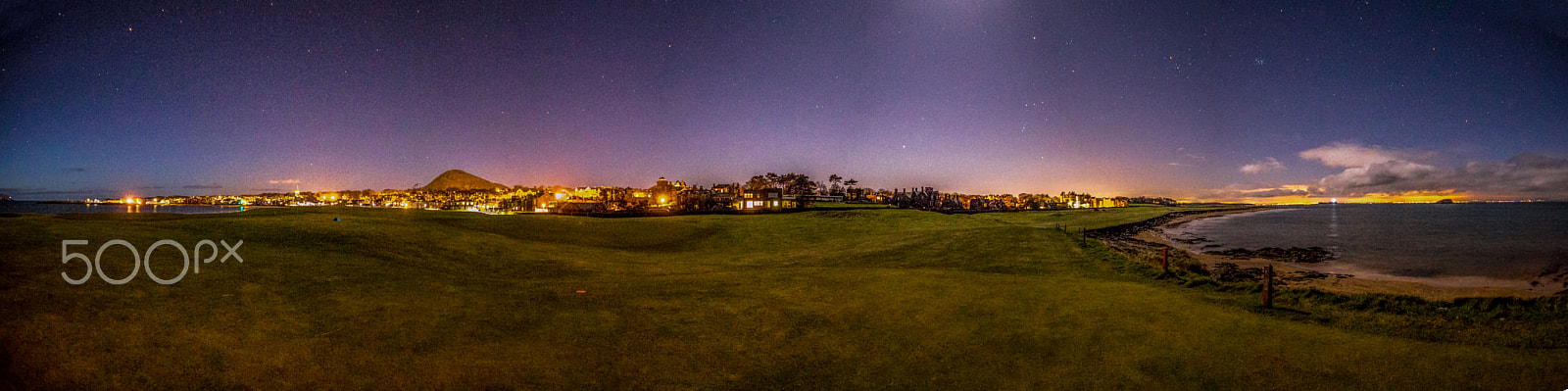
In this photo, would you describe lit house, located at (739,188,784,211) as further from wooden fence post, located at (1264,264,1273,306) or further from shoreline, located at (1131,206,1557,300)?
wooden fence post, located at (1264,264,1273,306)

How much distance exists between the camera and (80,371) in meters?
5.73

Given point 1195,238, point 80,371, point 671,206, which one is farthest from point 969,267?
point 671,206

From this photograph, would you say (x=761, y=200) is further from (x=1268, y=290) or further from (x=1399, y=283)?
(x=1268, y=290)

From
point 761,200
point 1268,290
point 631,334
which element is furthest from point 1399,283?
point 761,200

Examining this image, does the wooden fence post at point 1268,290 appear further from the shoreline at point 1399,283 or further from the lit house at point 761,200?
the lit house at point 761,200

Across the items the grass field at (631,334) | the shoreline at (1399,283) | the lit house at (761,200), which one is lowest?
the shoreline at (1399,283)

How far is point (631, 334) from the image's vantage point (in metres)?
9.31

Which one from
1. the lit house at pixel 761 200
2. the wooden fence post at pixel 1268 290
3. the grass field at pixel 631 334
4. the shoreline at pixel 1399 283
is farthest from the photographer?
the lit house at pixel 761 200

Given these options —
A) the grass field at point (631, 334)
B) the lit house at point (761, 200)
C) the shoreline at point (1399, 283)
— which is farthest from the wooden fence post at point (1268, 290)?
the lit house at point (761, 200)

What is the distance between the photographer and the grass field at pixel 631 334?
6.77m

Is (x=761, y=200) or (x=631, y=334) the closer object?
(x=631, y=334)

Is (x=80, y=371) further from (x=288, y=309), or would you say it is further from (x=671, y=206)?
(x=671, y=206)

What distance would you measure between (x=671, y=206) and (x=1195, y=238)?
6144 centimetres

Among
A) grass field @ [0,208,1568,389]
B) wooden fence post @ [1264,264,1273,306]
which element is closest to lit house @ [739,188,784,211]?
grass field @ [0,208,1568,389]
